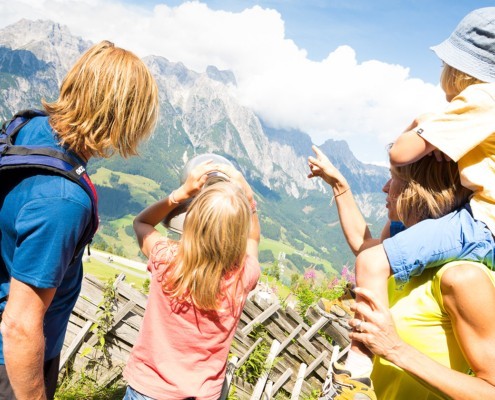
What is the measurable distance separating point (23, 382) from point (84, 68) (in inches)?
54.1

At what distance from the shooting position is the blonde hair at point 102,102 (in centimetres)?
178

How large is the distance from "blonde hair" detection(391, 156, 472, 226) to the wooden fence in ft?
8.92

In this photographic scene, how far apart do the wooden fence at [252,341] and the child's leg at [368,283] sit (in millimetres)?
2362

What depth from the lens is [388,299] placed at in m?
1.90

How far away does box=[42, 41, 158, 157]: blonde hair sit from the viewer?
1.78 meters

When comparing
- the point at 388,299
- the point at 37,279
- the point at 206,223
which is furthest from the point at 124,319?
the point at 388,299

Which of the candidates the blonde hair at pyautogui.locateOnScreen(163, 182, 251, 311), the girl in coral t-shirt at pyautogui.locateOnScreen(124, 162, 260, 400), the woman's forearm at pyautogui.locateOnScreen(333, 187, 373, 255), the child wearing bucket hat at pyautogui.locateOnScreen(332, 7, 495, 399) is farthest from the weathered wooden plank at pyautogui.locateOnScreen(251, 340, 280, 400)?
the child wearing bucket hat at pyautogui.locateOnScreen(332, 7, 495, 399)

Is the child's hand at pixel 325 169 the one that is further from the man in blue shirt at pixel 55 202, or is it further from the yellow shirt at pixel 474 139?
the man in blue shirt at pixel 55 202

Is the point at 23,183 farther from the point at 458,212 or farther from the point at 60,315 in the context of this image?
the point at 458,212

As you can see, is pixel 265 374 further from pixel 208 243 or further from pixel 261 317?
pixel 208 243

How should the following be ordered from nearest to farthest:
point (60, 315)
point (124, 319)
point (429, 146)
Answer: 1. point (429, 146)
2. point (60, 315)
3. point (124, 319)

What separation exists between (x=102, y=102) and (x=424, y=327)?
174 cm

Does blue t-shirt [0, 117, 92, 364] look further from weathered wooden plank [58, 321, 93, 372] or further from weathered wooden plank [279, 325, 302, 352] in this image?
weathered wooden plank [279, 325, 302, 352]

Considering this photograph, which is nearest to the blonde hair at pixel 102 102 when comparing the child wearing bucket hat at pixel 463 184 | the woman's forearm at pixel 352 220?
the child wearing bucket hat at pixel 463 184
